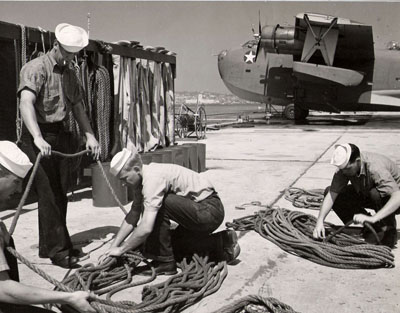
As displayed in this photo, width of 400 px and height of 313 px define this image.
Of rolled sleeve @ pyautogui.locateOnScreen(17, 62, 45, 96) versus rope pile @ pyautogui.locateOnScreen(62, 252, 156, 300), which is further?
rolled sleeve @ pyautogui.locateOnScreen(17, 62, 45, 96)

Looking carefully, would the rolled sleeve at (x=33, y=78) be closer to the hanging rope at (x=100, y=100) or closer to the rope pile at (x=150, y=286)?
the rope pile at (x=150, y=286)

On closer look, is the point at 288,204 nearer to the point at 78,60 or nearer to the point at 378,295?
the point at 378,295

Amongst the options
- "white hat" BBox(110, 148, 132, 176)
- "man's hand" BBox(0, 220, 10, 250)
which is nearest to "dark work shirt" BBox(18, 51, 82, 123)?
"white hat" BBox(110, 148, 132, 176)

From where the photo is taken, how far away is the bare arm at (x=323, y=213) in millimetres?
3977

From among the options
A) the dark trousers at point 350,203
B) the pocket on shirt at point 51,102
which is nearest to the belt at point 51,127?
the pocket on shirt at point 51,102

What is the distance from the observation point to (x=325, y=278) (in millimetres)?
3400

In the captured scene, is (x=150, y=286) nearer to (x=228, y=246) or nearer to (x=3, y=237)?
(x=228, y=246)

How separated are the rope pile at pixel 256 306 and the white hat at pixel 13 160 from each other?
136 centimetres

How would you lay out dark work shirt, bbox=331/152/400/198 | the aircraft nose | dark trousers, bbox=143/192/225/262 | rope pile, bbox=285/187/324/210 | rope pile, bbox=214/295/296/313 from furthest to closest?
the aircraft nose < rope pile, bbox=285/187/324/210 < dark work shirt, bbox=331/152/400/198 < dark trousers, bbox=143/192/225/262 < rope pile, bbox=214/295/296/313

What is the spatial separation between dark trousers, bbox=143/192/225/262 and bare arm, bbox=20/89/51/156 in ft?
3.10

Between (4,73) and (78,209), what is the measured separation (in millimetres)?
1830

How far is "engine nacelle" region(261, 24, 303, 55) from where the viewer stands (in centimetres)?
1747

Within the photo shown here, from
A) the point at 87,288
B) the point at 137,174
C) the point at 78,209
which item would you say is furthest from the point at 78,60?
the point at 87,288

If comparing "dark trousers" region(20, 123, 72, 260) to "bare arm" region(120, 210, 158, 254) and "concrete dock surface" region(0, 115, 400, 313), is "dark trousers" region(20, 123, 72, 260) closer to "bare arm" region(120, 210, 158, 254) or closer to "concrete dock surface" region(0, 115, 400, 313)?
"concrete dock surface" region(0, 115, 400, 313)
